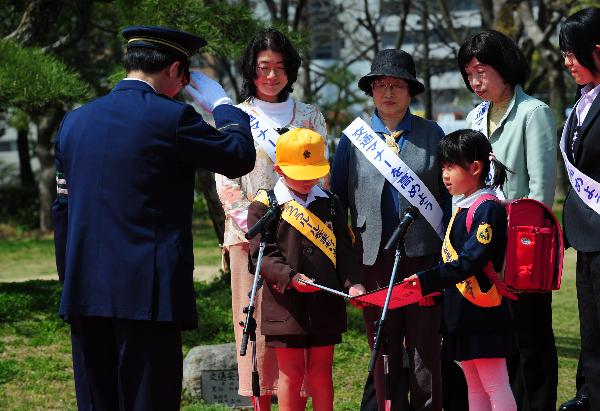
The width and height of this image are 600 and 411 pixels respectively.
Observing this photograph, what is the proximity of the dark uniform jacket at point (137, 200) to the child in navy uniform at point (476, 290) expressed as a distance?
1.13m

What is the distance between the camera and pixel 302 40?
8.51 metres

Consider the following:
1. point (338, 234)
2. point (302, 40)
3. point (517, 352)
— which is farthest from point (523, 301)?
point (302, 40)

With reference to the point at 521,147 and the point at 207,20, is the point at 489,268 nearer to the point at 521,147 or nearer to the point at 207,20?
the point at 521,147

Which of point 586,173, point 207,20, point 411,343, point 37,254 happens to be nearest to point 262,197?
point 411,343

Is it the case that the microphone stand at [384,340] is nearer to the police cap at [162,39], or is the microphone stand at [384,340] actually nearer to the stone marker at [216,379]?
the police cap at [162,39]

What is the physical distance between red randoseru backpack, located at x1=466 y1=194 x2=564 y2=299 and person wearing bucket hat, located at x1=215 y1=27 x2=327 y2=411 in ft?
3.88

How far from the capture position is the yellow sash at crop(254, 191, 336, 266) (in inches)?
190

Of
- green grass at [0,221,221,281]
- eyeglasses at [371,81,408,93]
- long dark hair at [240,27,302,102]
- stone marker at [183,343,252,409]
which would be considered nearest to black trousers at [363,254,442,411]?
eyeglasses at [371,81,408,93]

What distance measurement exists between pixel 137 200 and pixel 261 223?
97cm

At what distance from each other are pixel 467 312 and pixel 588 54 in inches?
46.9

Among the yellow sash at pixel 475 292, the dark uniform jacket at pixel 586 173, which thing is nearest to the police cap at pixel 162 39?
the yellow sash at pixel 475 292

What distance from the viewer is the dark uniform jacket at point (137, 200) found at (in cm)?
379

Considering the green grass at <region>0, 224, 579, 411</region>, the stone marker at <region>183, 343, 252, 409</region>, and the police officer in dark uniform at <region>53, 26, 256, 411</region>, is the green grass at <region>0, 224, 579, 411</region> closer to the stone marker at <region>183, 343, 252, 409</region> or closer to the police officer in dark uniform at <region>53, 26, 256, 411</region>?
the stone marker at <region>183, 343, 252, 409</region>

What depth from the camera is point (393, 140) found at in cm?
517
